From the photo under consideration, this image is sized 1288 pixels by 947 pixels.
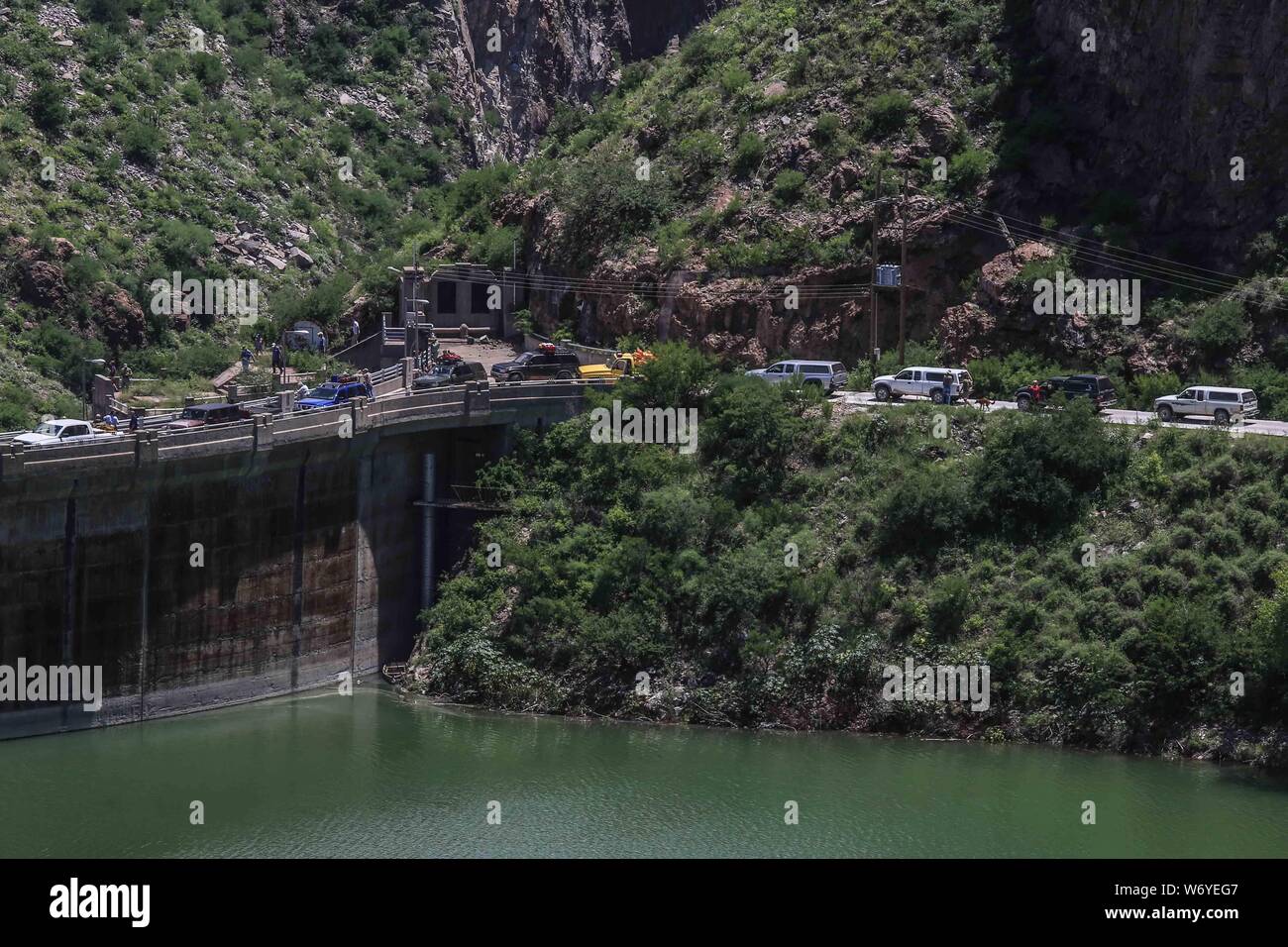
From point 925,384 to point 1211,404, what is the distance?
916cm

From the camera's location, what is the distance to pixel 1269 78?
64688mm

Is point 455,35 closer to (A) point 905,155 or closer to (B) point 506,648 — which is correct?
(A) point 905,155

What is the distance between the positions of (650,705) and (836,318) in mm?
21030

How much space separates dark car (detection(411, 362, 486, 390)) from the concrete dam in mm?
3078

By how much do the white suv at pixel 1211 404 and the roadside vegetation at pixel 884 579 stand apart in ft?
9.16

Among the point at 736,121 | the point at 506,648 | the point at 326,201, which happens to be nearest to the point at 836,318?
the point at 736,121

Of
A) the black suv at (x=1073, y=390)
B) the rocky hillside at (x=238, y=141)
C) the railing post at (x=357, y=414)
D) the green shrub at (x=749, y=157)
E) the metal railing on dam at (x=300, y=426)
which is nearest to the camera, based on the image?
the metal railing on dam at (x=300, y=426)

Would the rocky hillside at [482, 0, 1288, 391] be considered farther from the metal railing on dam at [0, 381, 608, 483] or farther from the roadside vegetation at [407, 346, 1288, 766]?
the metal railing on dam at [0, 381, 608, 483]

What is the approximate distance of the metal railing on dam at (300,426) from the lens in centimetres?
4882

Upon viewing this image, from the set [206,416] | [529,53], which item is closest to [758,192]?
[206,416]

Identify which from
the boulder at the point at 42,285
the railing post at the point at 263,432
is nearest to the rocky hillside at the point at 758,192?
the boulder at the point at 42,285

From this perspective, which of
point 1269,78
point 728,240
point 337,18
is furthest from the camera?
point 337,18

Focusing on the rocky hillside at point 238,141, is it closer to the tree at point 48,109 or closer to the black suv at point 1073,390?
the tree at point 48,109

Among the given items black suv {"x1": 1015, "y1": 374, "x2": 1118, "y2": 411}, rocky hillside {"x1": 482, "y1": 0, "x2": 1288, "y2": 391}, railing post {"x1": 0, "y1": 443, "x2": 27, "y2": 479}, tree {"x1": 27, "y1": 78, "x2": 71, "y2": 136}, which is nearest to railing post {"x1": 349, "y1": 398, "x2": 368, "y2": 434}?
railing post {"x1": 0, "y1": 443, "x2": 27, "y2": 479}
